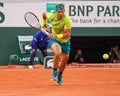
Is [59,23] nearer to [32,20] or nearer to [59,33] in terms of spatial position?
[59,33]

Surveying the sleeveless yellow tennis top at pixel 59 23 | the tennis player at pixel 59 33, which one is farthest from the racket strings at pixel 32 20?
the sleeveless yellow tennis top at pixel 59 23

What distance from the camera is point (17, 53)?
19547mm

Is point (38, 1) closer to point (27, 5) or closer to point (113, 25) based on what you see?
point (27, 5)

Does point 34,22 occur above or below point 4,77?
above

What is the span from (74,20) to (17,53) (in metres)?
2.68

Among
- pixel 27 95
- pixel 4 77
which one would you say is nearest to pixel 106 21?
pixel 4 77

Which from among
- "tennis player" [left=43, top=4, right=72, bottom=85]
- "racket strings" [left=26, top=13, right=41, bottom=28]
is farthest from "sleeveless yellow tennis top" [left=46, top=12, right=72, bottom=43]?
"racket strings" [left=26, top=13, right=41, bottom=28]

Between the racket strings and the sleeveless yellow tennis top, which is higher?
the sleeveless yellow tennis top

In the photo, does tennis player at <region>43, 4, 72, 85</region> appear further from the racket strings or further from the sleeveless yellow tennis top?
the racket strings

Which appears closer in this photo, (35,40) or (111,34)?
(35,40)

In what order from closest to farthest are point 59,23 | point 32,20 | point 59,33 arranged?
point 59,23 → point 59,33 → point 32,20

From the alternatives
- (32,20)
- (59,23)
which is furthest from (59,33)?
(32,20)

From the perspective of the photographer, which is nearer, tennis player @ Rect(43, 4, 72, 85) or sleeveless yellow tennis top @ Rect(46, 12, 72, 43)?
tennis player @ Rect(43, 4, 72, 85)

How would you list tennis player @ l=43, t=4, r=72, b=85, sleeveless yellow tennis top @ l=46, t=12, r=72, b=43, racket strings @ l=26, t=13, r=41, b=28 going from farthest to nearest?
racket strings @ l=26, t=13, r=41, b=28
sleeveless yellow tennis top @ l=46, t=12, r=72, b=43
tennis player @ l=43, t=4, r=72, b=85
